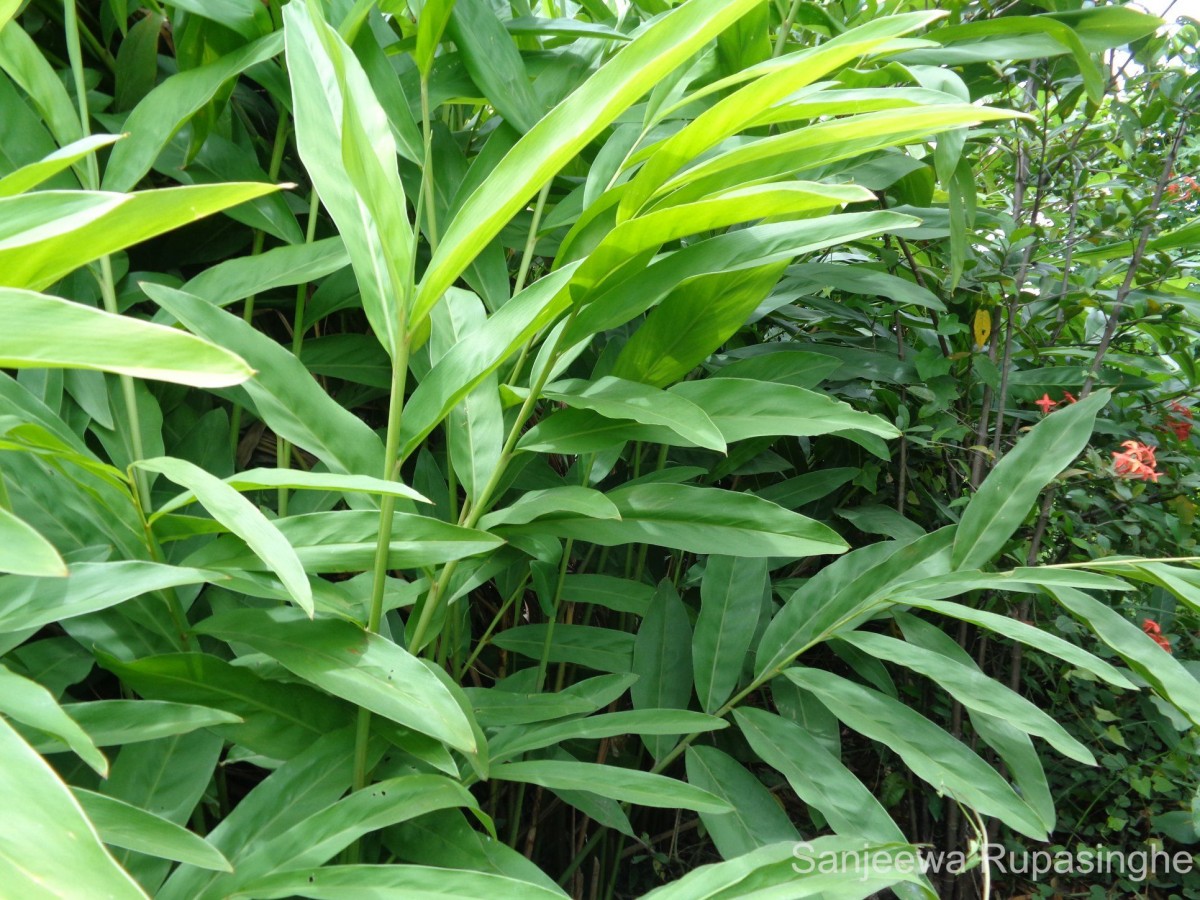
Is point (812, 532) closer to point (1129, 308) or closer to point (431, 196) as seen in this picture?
point (431, 196)

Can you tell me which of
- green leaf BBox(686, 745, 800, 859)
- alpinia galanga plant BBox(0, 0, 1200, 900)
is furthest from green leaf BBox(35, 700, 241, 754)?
green leaf BBox(686, 745, 800, 859)

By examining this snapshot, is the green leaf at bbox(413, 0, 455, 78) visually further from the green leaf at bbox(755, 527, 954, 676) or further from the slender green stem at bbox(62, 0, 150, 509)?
the green leaf at bbox(755, 527, 954, 676)

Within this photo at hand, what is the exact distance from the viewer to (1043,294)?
1.00 m

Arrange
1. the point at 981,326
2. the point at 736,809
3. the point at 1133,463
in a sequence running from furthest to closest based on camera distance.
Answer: the point at 981,326, the point at 1133,463, the point at 736,809

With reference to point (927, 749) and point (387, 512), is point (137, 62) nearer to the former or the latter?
point (387, 512)

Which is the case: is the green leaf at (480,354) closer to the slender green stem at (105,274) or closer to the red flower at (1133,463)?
the slender green stem at (105,274)

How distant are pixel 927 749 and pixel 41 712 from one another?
504 millimetres

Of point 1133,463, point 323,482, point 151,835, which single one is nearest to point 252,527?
point 323,482

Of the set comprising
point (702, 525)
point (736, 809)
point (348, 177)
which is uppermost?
point (348, 177)

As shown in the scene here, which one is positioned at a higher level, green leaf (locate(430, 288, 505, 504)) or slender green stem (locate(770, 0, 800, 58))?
slender green stem (locate(770, 0, 800, 58))

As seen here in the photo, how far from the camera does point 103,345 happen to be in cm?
24

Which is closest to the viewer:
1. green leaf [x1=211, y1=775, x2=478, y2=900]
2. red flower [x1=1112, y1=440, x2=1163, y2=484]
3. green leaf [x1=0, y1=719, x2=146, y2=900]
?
green leaf [x1=0, y1=719, x2=146, y2=900]

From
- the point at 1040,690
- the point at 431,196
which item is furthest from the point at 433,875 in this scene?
the point at 1040,690

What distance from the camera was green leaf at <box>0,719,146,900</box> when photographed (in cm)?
20
